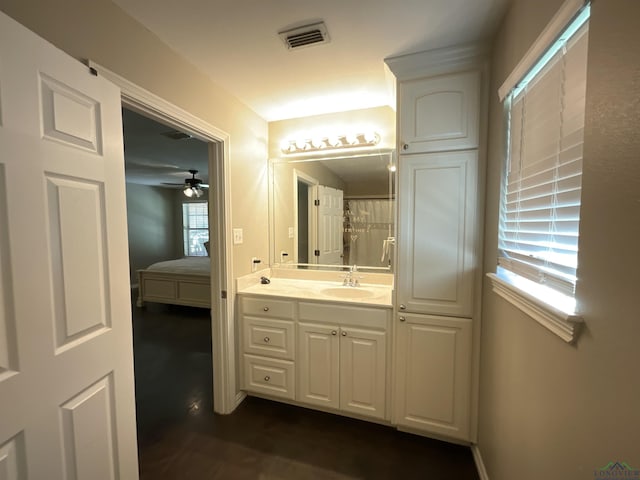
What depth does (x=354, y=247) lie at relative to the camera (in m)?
Answer: 2.44

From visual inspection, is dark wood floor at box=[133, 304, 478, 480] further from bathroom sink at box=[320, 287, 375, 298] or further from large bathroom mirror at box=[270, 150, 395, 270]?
large bathroom mirror at box=[270, 150, 395, 270]

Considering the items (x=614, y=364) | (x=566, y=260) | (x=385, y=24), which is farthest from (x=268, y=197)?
(x=614, y=364)

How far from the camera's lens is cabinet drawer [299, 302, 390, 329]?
1.82 metres

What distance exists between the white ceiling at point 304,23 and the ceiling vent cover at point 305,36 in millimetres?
29

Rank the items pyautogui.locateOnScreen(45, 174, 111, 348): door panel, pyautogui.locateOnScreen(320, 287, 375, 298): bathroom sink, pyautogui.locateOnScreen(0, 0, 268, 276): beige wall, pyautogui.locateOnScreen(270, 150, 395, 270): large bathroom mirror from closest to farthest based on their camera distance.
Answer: pyautogui.locateOnScreen(45, 174, 111, 348): door panel
pyautogui.locateOnScreen(0, 0, 268, 276): beige wall
pyautogui.locateOnScreen(320, 287, 375, 298): bathroom sink
pyautogui.locateOnScreen(270, 150, 395, 270): large bathroom mirror

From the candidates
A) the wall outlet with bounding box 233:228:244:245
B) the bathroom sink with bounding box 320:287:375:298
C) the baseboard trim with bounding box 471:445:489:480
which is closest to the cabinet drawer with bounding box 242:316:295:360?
the bathroom sink with bounding box 320:287:375:298

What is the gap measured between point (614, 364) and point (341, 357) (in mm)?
1514

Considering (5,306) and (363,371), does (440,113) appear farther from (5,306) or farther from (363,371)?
(5,306)

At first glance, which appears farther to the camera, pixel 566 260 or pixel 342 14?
pixel 342 14

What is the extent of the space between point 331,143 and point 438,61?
998 mm

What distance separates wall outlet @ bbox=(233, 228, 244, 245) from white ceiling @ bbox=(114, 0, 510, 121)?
3.35ft

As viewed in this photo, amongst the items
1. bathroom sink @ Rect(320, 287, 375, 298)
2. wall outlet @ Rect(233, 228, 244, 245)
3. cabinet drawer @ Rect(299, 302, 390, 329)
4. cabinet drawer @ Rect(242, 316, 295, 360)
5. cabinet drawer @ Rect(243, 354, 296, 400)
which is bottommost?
cabinet drawer @ Rect(243, 354, 296, 400)

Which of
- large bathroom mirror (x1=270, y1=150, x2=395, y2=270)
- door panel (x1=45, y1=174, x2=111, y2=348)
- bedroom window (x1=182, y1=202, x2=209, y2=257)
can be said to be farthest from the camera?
bedroom window (x1=182, y1=202, x2=209, y2=257)

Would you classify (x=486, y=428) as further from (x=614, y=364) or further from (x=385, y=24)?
(x=385, y=24)
